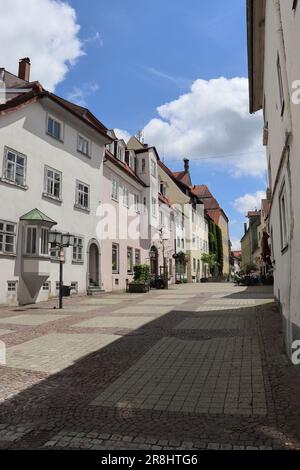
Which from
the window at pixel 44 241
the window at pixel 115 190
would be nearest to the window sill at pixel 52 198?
the window at pixel 44 241

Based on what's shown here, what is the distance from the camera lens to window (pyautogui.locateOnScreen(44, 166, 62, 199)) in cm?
1969

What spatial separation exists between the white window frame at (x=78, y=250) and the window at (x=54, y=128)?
5349 millimetres

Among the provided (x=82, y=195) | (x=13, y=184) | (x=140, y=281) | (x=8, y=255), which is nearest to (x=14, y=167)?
(x=13, y=184)

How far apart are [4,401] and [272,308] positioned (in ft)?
34.5

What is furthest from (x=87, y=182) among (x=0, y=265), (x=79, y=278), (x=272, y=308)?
(x=272, y=308)

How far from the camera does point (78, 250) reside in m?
22.4

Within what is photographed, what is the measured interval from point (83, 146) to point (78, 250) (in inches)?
236

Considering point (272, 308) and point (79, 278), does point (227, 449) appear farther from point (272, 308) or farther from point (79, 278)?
point (79, 278)

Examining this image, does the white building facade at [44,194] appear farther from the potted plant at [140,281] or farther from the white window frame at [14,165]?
the potted plant at [140,281]

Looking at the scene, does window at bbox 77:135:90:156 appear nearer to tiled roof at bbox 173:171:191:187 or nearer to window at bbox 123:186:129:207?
window at bbox 123:186:129:207

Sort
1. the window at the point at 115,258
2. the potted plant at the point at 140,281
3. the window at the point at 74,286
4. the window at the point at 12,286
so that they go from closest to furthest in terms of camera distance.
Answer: the window at the point at 12,286, the window at the point at 74,286, the potted plant at the point at 140,281, the window at the point at 115,258

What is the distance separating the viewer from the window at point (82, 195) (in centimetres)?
2245

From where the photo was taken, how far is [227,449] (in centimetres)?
378

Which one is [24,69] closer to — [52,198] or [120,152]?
[52,198]
